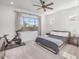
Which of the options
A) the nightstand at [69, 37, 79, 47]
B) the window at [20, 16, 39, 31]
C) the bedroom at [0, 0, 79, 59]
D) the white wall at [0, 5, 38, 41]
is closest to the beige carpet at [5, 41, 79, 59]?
the bedroom at [0, 0, 79, 59]

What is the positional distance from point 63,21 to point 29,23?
2.85 meters

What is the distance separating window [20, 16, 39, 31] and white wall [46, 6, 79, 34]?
1388 millimetres

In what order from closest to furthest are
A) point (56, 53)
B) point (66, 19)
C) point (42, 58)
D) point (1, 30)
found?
point (42, 58)
point (56, 53)
point (1, 30)
point (66, 19)

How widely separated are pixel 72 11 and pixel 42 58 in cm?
379

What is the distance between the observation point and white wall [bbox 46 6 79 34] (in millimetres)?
4234

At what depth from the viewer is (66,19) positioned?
475 cm

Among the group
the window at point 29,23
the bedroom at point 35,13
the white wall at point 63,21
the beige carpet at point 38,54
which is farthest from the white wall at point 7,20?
the white wall at point 63,21

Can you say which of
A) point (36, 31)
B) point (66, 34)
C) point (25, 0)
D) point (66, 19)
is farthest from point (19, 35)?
point (66, 19)

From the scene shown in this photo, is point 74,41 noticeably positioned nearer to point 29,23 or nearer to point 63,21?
point 63,21

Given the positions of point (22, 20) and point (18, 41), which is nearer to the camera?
point (18, 41)

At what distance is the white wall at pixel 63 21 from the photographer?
4.23 metres

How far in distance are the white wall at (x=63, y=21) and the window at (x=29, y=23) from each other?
1.39 m

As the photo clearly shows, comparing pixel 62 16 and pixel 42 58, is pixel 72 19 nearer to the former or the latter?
pixel 62 16

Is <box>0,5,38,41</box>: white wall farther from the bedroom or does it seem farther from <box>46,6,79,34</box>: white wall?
<box>46,6,79,34</box>: white wall
